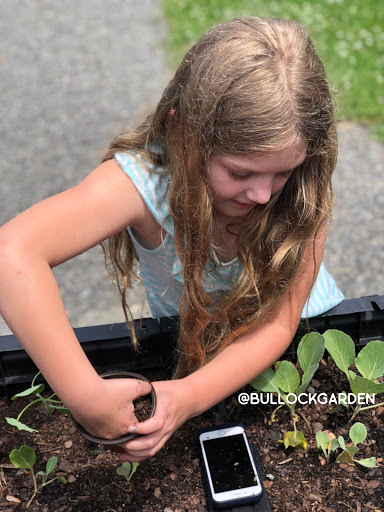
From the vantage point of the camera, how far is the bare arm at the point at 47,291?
81cm

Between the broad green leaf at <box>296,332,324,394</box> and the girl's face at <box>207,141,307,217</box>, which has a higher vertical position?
the girl's face at <box>207,141,307,217</box>

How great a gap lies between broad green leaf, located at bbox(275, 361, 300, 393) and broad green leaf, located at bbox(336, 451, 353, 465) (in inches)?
5.0

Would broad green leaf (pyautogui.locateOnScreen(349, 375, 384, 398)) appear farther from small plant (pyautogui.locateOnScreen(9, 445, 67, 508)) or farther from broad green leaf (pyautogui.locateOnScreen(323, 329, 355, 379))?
small plant (pyautogui.locateOnScreen(9, 445, 67, 508))

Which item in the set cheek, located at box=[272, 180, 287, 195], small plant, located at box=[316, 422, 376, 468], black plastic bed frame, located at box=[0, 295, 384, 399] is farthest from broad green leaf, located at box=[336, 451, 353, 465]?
cheek, located at box=[272, 180, 287, 195]

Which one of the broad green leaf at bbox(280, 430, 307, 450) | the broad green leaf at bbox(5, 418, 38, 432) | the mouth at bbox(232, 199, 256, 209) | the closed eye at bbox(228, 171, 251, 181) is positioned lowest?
the broad green leaf at bbox(280, 430, 307, 450)

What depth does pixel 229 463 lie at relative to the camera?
3.03ft

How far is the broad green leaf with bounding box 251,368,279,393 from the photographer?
1.00 m

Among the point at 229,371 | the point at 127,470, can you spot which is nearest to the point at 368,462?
the point at 229,371

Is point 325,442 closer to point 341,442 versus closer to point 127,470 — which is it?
point 341,442

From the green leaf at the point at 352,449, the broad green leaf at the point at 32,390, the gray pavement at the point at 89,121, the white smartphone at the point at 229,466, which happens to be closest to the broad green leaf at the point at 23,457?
the broad green leaf at the point at 32,390

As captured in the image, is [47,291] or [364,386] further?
[364,386]

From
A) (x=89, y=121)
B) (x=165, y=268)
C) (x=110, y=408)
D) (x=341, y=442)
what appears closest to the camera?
(x=110, y=408)

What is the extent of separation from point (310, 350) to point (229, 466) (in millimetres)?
229

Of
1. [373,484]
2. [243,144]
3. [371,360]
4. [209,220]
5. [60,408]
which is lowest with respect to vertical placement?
[373,484]
